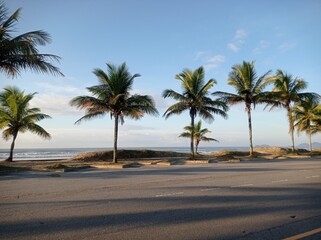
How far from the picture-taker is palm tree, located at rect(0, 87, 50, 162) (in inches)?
1063

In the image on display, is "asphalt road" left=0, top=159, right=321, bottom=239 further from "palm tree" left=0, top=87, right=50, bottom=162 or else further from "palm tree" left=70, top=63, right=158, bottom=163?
"palm tree" left=0, top=87, right=50, bottom=162

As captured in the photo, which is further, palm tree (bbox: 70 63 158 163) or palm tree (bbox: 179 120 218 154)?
palm tree (bbox: 179 120 218 154)

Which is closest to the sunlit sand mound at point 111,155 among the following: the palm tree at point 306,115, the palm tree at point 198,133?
the palm tree at point 198,133

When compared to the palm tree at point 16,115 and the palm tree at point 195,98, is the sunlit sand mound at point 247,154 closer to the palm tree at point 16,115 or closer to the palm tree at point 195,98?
the palm tree at point 195,98

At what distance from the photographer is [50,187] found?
10109mm

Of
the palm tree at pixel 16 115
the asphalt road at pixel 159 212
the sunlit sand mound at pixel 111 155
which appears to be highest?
the palm tree at pixel 16 115

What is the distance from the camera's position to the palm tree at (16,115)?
27.0m

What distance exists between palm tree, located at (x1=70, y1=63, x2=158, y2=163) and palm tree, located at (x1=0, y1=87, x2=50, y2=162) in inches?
264

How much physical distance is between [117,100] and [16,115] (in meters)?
10.2

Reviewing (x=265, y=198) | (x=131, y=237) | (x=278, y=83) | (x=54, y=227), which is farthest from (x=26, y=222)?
(x=278, y=83)

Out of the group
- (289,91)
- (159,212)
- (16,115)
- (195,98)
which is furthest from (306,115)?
(159,212)

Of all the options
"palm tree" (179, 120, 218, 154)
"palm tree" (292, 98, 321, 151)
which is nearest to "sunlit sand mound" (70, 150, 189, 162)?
"palm tree" (179, 120, 218, 154)

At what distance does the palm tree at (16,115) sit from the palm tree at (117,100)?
6696mm

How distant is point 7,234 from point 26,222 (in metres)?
0.72
